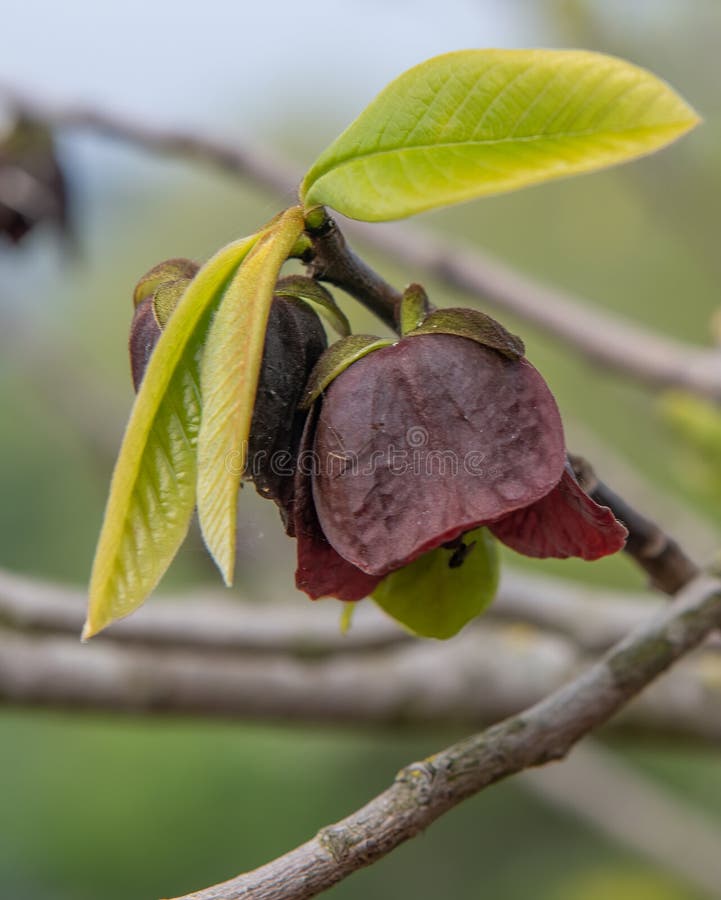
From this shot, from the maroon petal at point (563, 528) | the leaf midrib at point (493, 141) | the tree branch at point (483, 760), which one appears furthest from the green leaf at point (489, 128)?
the tree branch at point (483, 760)

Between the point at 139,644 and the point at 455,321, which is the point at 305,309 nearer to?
the point at 455,321

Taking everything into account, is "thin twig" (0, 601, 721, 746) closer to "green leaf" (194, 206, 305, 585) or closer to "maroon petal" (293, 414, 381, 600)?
"maroon petal" (293, 414, 381, 600)

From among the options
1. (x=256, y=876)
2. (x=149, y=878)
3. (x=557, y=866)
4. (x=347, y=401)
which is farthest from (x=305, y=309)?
(x=557, y=866)

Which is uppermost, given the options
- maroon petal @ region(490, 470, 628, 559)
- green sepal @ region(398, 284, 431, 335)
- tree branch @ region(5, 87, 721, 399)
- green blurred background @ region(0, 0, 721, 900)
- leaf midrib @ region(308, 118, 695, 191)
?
leaf midrib @ region(308, 118, 695, 191)

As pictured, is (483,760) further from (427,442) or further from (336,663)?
(336,663)

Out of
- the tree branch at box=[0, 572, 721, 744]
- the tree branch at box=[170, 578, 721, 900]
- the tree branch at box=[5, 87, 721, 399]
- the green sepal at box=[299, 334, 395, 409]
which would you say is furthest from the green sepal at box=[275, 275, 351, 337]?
the tree branch at box=[5, 87, 721, 399]

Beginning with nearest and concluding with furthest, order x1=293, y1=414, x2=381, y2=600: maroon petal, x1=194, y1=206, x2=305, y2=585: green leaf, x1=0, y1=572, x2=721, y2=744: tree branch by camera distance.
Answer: x1=194, y1=206, x2=305, y2=585: green leaf, x1=293, y1=414, x2=381, y2=600: maroon petal, x1=0, y1=572, x2=721, y2=744: tree branch
